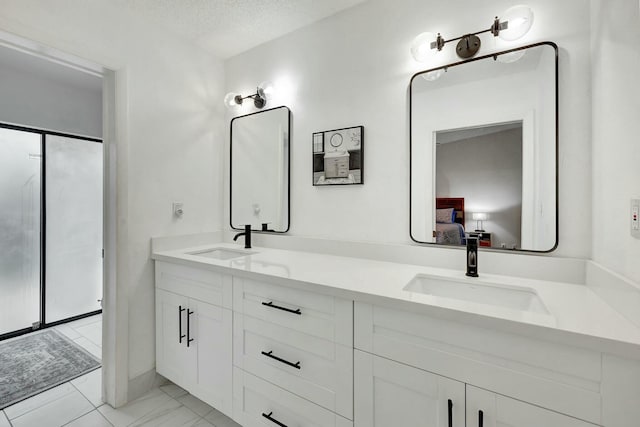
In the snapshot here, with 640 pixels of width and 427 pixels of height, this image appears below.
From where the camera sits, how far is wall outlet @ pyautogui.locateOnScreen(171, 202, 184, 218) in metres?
2.05

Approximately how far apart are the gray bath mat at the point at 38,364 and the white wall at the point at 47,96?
1.93m

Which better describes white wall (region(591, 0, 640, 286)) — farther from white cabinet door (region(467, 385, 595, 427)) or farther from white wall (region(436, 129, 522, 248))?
white cabinet door (region(467, 385, 595, 427))

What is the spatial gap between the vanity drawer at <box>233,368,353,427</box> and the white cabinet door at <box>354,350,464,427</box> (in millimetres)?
125

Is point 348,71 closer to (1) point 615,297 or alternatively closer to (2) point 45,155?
(1) point 615,297

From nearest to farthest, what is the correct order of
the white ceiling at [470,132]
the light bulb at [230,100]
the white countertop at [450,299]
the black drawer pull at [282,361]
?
the white countertop at [450,299] < the black drawer pull at [282,361] < the white ceiling at [470,132] < the light bulb at [230,100]

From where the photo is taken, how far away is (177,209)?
6.77ft

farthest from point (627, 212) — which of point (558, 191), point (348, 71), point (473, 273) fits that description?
point (348, 71)

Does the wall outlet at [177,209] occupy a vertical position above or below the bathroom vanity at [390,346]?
above

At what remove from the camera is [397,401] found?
1002 millimetres

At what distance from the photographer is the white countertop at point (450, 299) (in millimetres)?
753

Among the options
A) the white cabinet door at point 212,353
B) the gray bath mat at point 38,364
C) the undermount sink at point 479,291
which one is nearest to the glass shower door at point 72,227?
the gray bath mat at point 38,364

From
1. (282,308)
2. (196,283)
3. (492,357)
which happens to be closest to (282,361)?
(282,308)

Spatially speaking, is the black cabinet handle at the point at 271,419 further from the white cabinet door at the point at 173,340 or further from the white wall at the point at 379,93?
the white wall at the point at 379,93

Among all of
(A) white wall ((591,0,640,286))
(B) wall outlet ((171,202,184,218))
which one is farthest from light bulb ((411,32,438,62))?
(B) wall outlet ((171,202,184,218))
